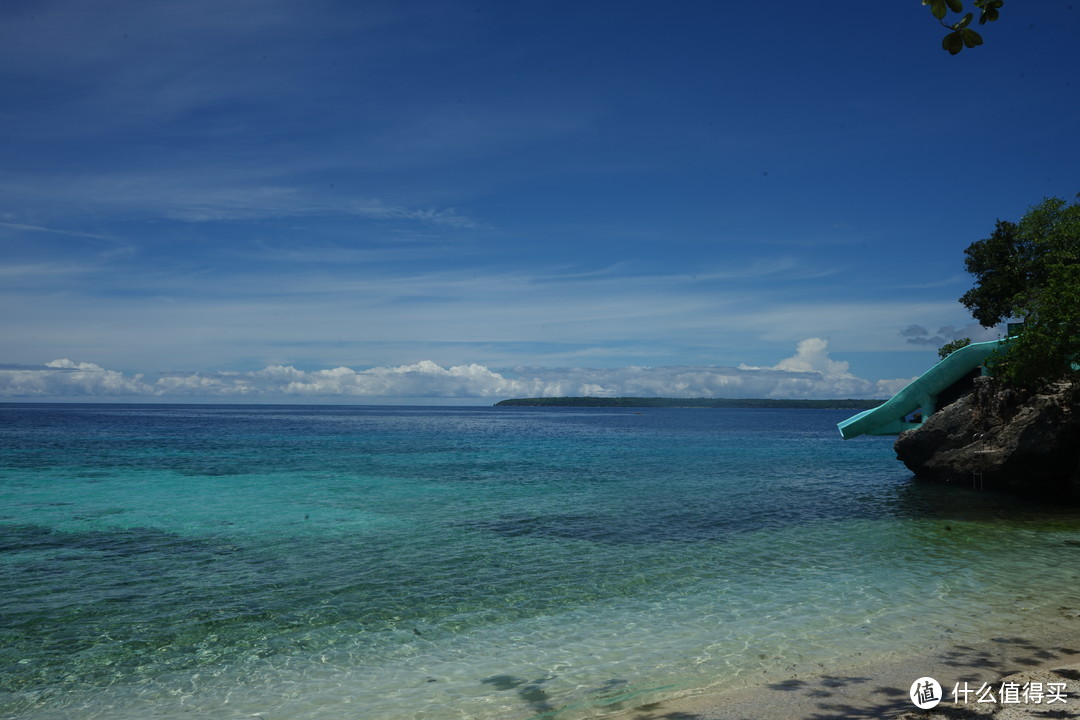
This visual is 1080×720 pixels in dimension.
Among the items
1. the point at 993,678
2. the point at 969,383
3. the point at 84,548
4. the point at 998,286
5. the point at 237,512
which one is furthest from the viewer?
the point at 998,286

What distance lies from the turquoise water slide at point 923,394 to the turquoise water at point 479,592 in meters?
7.89

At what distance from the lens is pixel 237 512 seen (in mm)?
20672

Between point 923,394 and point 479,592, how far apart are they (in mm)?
28068

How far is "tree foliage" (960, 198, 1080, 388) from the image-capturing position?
21.4 m

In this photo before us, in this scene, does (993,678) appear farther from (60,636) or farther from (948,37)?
(60,636)

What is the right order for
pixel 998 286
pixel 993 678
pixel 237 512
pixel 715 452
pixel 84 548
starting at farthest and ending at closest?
pixel 715 452 < pixel 998 286 < pixel 237 512 < pixel 84 548 < pixel 993 678

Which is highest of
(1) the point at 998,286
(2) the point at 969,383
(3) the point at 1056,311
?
(1) the point at 998,286

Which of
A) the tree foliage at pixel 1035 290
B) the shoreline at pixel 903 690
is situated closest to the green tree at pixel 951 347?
the tree foliage at pixel 1035 290

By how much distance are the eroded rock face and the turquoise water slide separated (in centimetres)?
419

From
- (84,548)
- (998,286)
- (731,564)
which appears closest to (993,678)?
(731,564)

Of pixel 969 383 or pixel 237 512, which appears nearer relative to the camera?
pixel 237 512

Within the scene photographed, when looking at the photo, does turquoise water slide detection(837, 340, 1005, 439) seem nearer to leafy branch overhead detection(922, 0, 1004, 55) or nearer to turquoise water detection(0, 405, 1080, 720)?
turquoise water detection(0, 405, 1080, 720)

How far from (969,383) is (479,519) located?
25555 mm

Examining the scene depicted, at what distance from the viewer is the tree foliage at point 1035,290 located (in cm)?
2139
